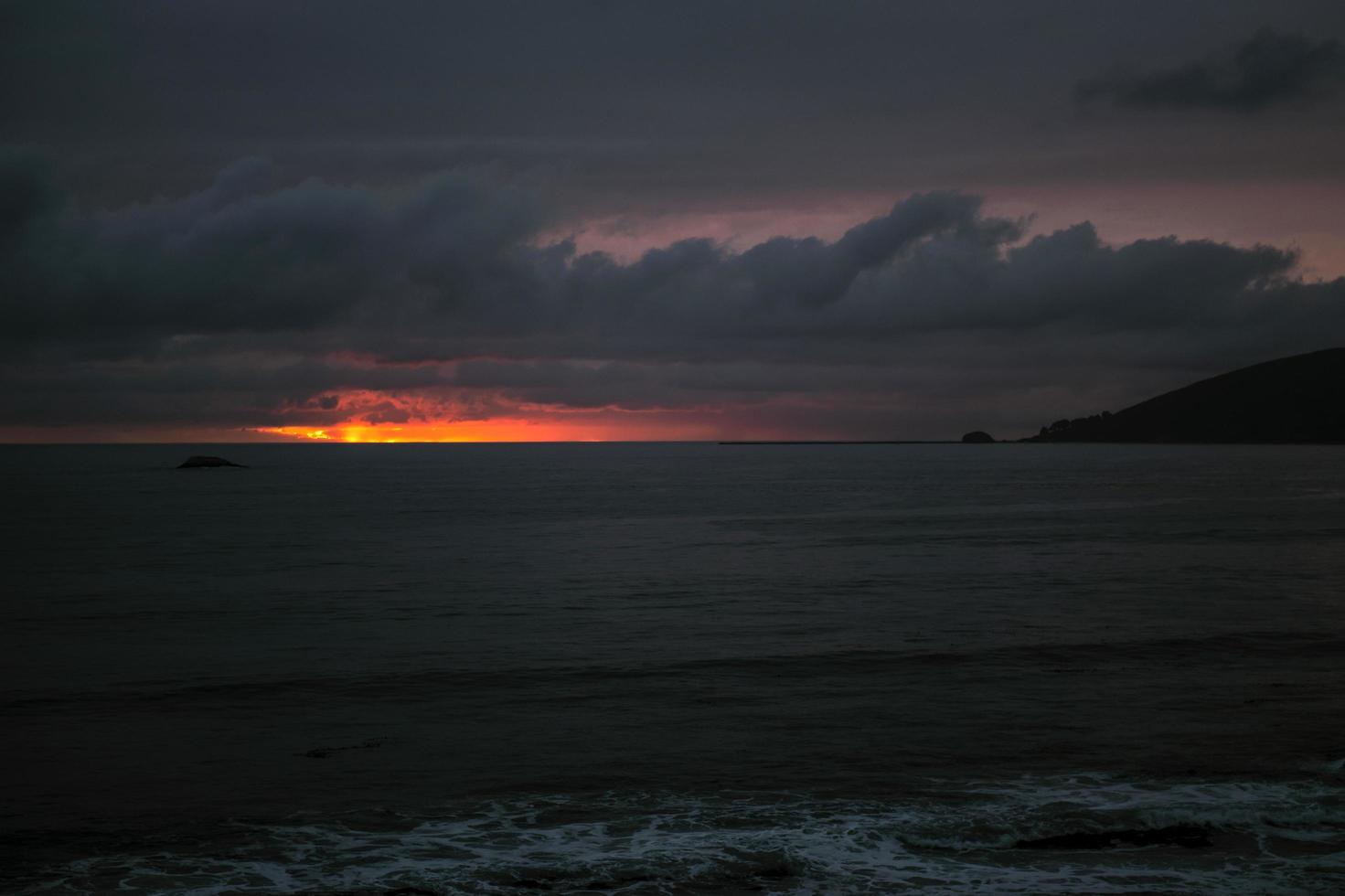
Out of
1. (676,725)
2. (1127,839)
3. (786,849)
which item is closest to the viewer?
(786,849)

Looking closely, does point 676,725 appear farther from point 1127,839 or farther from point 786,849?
point 1127,839

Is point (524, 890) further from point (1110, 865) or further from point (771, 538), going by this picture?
point (771, 538)

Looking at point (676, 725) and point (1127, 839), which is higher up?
point (1127, 839)

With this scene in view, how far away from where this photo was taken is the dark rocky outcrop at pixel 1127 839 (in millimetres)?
12969

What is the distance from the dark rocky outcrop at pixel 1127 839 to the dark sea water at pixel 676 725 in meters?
0.07

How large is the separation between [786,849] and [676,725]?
20.6 ft

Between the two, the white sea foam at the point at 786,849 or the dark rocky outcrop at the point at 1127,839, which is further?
the dark rocky outcrop at the point at 1127,839

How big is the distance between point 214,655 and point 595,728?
1221 centimetres

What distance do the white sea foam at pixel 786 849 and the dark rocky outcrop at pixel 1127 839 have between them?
143mm

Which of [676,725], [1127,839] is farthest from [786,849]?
[676,725]

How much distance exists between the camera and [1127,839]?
43.1ft

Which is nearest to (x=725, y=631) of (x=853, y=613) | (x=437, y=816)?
(x=853, y=613)

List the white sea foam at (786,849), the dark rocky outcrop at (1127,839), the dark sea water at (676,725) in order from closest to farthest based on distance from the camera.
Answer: the white sea foam at (786,849) < the dark sea water at (676,725) < the dark rocky outcrop at (1127,839)

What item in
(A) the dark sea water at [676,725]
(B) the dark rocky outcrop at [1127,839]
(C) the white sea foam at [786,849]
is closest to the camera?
(C) the white sea foam at [786,849]
